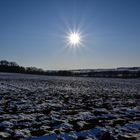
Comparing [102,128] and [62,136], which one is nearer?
[62,136]

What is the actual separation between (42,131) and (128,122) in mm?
3972

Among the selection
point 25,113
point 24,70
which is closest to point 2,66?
point 24,70

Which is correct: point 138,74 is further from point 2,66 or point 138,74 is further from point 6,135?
point 6,135

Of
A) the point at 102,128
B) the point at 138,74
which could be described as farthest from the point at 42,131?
the point at 138,74

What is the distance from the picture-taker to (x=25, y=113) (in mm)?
10969

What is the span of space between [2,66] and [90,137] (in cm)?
10903

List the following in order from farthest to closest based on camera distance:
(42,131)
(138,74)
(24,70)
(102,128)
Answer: (24,70) < (138,74) < (102,128) < (42,131)

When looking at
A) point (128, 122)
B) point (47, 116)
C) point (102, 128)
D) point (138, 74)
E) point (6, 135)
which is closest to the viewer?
point (6, 135)

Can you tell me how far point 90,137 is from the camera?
744 cm

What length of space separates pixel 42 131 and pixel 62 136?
0.93 m

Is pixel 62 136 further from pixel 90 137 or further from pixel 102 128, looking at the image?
pixel 102 128

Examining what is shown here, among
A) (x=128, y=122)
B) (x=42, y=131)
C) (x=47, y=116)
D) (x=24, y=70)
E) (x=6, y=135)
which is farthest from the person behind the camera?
(x=24, y=70)

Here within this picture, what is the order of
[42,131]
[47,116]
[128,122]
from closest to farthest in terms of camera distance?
[42,131]
[128,122]
[47,116]

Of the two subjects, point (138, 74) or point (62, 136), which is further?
point (138, 74)
